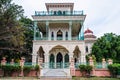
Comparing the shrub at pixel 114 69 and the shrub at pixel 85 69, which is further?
the shrub at pixel 85 69

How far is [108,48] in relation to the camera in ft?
108

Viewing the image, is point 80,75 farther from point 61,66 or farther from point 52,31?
point 52,31

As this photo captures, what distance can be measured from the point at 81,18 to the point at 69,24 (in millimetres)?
1972

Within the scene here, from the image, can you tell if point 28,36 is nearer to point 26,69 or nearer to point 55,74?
point 26,69

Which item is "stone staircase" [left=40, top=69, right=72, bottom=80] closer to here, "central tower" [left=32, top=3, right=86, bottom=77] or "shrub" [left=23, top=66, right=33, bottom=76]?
"shrub" [left=23, top=66, right=33, bottom=76]

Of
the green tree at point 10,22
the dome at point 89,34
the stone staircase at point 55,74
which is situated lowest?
the stone staircase at point 55,74

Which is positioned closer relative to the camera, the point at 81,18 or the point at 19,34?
the point at 19,34

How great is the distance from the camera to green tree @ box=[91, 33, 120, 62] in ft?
107

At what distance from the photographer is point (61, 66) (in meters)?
27.3

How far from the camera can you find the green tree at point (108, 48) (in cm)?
3259

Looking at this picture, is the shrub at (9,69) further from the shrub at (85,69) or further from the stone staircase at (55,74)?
the shrub at (85,69)

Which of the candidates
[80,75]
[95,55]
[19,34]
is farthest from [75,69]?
[95,55]

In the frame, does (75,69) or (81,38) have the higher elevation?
(81,38)

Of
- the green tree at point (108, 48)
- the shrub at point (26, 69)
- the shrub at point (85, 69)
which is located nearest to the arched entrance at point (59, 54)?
the green tree at point (108, 48)
